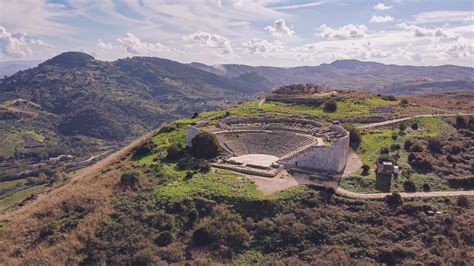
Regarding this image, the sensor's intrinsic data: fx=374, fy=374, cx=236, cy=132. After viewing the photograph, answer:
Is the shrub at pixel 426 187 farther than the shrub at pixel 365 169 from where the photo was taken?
No

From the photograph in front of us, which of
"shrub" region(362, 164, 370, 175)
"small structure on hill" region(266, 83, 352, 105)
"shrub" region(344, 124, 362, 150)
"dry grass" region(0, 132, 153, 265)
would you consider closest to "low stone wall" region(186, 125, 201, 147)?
"dry grass" region(0, 132, 153, 265)

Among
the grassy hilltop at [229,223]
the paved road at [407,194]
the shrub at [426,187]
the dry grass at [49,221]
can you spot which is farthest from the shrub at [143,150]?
the shrub at [426,187]

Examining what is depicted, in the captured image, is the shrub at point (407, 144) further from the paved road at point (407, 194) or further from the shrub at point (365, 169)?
the paved road at point (407, 194)

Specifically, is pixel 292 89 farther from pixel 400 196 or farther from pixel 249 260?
pixel 249 260

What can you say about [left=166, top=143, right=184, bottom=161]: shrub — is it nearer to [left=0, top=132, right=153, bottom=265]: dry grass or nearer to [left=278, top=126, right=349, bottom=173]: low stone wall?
[left=0, top=132, right=153, bottom=265]: dry grass

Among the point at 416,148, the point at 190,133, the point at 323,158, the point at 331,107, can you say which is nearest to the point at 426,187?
the point at 416,148

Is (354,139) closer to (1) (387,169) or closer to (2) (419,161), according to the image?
(2) (419,161)

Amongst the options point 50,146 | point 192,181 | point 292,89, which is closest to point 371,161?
point 192,181
